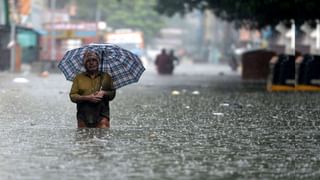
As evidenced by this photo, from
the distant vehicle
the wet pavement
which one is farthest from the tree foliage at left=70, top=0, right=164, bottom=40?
the wet pavement

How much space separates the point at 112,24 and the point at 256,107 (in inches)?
3111

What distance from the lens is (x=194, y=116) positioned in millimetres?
16359

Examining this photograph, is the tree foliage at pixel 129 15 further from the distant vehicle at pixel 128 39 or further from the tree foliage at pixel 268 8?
the tree foliage at pixel 268 8

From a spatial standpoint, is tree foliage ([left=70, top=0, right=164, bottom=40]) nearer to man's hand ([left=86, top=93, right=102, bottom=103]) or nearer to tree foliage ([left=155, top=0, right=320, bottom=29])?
tree foliage ([left=155, top=0, right=320, bottom=29])

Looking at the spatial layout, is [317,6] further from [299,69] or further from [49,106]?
[49,106]

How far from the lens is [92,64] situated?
39.7ft

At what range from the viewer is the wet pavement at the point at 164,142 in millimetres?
9039

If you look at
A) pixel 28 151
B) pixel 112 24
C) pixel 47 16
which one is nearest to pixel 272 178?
pixel 28 151

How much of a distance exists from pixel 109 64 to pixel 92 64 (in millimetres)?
772

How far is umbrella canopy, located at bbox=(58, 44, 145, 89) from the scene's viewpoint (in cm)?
1278

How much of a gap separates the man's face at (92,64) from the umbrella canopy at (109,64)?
0.51m

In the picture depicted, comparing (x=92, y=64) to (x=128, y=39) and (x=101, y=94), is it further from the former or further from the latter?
(x=128, y=39)

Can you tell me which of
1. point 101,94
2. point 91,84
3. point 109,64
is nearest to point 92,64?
point 91,84

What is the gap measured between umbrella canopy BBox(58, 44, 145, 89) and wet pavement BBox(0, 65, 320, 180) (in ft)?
2.87
